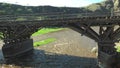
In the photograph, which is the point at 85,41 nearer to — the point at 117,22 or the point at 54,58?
the point at 54,58

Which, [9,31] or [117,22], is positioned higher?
[117,22]

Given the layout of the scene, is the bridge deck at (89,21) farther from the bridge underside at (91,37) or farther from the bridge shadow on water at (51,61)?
the bridge shadow on water at (51,61)

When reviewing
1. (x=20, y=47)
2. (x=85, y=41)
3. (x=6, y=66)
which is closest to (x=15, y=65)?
(x=6, y=66)

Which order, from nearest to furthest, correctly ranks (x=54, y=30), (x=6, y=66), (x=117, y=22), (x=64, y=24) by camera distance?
(x=117, y=22)
(x=64, y=24)
(x=6, y=66)
(x=54, y=30)

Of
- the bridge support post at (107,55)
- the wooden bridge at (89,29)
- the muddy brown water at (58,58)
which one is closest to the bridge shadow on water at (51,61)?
the muddy brown water at (58,58)

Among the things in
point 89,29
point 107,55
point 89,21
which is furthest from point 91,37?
point 107,55

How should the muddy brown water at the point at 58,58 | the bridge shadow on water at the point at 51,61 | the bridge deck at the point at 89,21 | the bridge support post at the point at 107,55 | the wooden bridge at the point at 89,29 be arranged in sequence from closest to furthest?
1. the bridge deck at the point at 89,21
2. the bridge support post at the point at 107,55
3. the wooden bridge at the point at 89,29
4. the bridge shadow on water at the point at 51,61
5. the muddy brown water at the point at 58,58

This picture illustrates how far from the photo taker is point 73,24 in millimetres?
41812

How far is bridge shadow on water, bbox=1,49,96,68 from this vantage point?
142ft

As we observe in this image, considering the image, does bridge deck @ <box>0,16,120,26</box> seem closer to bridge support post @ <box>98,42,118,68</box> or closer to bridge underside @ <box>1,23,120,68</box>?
bridge underside @ <box>1,23,120,68</box>

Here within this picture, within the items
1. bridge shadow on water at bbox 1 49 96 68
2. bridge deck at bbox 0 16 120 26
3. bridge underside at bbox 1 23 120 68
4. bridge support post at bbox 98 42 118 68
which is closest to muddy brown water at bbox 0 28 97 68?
bridge shadow on water at bbox 1 49 96 68

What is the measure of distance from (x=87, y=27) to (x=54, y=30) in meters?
51.4

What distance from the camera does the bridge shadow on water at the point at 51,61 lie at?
4335 cm

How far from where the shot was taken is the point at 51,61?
4641cm
